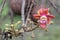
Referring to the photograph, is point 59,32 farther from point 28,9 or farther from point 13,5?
point 28,9

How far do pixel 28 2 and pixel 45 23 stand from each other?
0.67 ft

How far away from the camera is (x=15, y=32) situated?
2.48 ft

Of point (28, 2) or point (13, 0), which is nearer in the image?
point (28, 2)

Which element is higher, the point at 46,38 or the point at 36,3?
the point at 36,3

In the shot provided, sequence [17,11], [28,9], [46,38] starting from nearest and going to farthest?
[28,9]
[17,11]
[46,38]

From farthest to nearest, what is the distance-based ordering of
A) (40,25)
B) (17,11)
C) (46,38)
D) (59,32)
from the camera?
(59,32) → (46,38) → (17,11) → (40,25)

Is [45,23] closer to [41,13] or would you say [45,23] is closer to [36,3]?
[41,13]

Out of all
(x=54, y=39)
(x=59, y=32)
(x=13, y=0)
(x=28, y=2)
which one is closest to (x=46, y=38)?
(x=54, y=39)

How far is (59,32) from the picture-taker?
2354mm

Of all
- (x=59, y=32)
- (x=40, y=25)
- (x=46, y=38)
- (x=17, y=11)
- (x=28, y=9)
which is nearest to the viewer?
(x=40, y=25)

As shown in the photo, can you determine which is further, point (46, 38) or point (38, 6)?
point (46, 38)

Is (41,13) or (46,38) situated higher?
(41,13)

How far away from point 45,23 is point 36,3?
215mm

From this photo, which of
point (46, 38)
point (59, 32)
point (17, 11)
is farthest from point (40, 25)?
point (59, 32)
